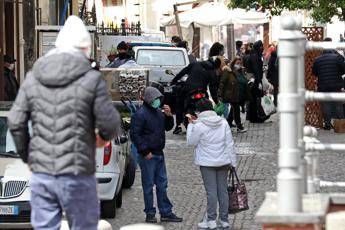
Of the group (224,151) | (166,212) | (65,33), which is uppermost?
(65,33)

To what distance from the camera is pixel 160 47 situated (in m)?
28.3

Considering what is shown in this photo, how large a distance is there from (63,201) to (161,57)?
21577mm

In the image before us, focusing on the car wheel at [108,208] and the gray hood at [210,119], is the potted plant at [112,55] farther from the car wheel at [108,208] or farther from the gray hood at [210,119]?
the gray hood at [210,119]

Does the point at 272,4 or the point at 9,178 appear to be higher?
the point at 272,4

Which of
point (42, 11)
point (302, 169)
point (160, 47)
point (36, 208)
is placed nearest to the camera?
point (302, 169)

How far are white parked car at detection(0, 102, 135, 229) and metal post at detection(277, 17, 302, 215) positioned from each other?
5819mm

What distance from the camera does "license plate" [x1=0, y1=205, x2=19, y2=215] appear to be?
11125 mm

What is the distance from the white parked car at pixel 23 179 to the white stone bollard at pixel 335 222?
5.62 meters

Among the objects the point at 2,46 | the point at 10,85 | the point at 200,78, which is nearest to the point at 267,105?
the point at 200,78

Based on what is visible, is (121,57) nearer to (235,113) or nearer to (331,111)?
(235,113)

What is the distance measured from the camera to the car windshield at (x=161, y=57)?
27562mm

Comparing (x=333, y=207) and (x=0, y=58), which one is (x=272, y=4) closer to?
(x=0, y=58)

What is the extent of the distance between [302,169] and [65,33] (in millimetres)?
1718

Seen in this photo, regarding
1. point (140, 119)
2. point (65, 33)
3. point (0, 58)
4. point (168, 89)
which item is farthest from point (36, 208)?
point (168, 89)
